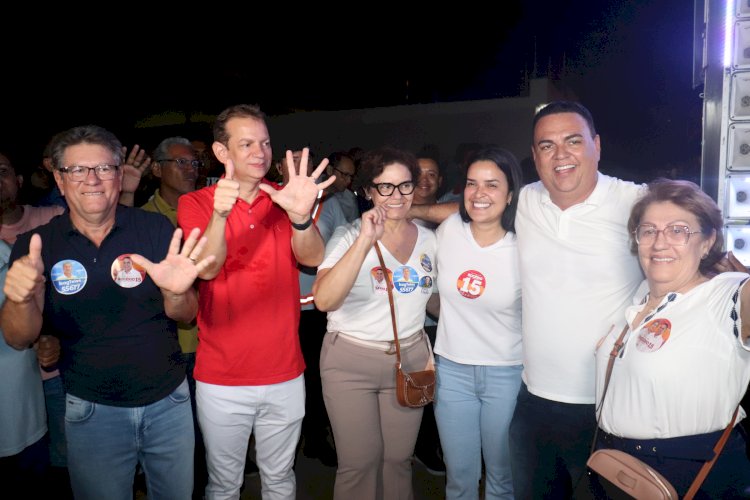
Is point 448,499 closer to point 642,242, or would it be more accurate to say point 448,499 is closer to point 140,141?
point 642,242

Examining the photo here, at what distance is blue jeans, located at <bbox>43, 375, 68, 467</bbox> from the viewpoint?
266 centimetres

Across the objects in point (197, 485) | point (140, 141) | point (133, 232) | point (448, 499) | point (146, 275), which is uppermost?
point (140, 141)

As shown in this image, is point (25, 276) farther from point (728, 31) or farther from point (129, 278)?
point (728, 31)

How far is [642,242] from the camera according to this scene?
1.91 m

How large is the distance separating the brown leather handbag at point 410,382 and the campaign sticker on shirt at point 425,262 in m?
0.21

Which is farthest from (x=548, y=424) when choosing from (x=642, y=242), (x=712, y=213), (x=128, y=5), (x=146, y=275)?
(x=128, y=5)

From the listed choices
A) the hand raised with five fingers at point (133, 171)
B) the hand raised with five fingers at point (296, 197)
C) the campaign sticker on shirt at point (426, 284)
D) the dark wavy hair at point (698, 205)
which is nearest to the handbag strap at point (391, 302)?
the campaign sticker on shirt at point (426, 284)

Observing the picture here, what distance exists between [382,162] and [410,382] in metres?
1.06

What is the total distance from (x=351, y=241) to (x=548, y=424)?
1223 millimetres

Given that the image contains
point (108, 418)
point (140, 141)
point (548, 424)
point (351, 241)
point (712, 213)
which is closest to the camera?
point (712, 213)

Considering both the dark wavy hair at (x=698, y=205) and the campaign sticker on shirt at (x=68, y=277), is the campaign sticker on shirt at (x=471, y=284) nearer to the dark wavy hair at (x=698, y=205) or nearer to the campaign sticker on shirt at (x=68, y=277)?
the dark wavy hair at (x=698, y=205)

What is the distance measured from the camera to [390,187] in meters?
2.46

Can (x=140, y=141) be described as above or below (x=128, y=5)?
below

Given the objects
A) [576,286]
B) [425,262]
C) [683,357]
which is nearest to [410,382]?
[425,262]
